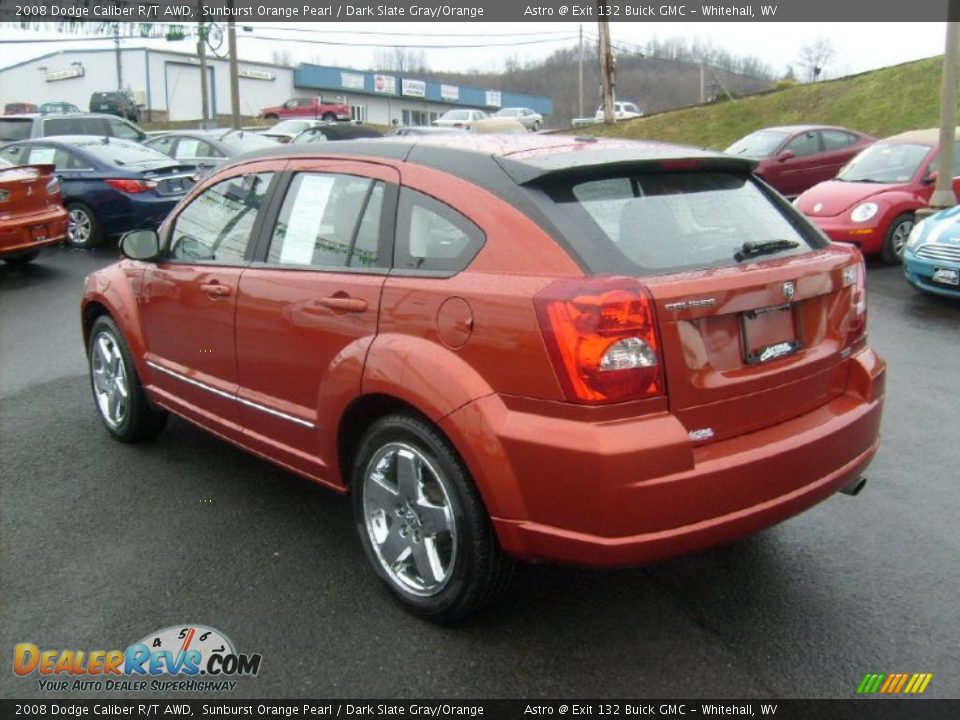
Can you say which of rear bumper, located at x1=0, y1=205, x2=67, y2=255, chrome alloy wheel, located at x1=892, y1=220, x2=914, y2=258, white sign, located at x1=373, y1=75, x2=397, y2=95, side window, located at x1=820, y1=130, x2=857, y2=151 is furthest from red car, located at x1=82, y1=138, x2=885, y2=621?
white sign, located at x1=373, y1=75, x2=397, y2=95

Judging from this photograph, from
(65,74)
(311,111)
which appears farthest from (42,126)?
(65,74)

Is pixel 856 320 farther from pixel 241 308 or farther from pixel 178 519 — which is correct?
pixel 178 519

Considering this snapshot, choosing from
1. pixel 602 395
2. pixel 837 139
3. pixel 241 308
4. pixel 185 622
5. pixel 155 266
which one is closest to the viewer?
pixel 602 395

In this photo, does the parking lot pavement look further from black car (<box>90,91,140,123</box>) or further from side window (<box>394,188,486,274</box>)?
black car (<box>90,91,140,123</box>)

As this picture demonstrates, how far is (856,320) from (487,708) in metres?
1.98

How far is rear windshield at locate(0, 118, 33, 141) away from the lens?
1836 cm

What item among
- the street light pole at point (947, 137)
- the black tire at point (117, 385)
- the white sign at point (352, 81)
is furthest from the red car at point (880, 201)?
the white sign at point (352, 81)

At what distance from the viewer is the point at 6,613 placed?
11.0ft

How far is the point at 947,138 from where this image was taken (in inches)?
424

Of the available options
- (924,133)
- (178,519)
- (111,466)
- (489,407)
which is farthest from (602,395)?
(924,133)

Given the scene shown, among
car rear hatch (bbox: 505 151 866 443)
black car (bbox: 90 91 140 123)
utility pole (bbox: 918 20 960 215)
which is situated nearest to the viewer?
car rear hatch (bbox: 505 151 866 443)

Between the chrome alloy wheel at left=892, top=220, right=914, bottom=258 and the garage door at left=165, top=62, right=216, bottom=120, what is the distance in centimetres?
5963

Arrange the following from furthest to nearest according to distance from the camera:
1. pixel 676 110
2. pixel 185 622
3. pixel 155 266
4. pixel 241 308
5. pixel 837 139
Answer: pixel 676 110 → pixel 837 139 → pixel 155 266 → pixel 241 308 → pixel 185 622

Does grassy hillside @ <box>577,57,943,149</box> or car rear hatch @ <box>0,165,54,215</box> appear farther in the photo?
grassy hillside @ <box>577,57,943,149</box>
